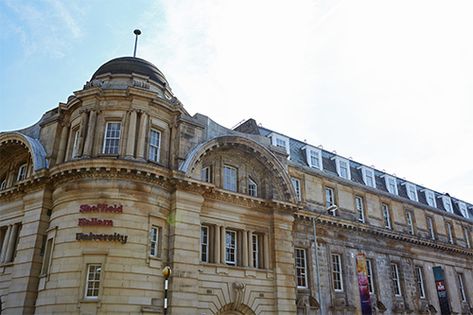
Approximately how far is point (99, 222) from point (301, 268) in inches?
600

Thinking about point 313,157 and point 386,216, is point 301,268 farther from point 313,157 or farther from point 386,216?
point 386,216

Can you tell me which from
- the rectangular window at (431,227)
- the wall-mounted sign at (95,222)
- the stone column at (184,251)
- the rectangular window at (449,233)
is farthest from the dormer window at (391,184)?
the wall-mounted sign at (95,222)

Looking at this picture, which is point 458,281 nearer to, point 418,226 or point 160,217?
point 418,226

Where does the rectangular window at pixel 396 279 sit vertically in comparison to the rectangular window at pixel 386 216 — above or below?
below

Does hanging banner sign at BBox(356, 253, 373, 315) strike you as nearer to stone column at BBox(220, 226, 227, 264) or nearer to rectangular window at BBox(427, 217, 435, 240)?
stone column at BBox(220, 226, 227, 264)

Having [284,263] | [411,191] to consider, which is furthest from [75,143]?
[411,191]

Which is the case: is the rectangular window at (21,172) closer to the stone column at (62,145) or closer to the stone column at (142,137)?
the stone column at (62,145)

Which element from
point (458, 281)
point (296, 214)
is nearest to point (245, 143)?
point (296, 214)

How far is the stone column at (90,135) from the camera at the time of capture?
2386cm

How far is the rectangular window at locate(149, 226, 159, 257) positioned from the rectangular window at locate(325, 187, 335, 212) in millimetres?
15733

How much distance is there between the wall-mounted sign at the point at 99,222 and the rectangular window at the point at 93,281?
4.65ft

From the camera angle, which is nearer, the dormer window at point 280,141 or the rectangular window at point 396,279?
the dormer window at point 280,141

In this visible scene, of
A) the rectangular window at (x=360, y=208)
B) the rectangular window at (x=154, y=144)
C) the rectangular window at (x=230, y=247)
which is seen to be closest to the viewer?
the rectangular window at (x=154, y=144)

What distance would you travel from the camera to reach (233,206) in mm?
27016
